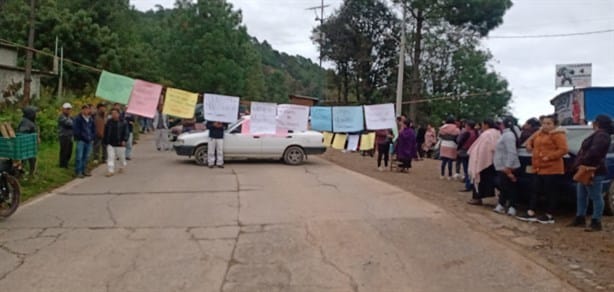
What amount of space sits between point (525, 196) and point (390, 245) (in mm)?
3887

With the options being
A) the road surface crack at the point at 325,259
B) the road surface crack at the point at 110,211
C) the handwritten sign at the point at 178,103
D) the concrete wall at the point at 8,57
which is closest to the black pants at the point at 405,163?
the handwritten sign at the point at 178,103

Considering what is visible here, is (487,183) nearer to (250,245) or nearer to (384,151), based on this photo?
(250,245)

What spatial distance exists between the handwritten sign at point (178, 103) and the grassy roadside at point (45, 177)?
2764 mm

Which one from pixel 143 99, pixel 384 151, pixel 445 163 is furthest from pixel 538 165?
pixel 143 99

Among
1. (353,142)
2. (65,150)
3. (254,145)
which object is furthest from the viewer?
(353,142)

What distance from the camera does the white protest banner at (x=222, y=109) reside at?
1589 centimetres

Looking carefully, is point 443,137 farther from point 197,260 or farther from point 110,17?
point 110,17


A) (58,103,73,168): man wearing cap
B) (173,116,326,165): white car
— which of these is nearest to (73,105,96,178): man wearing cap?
(58,103,73,168): man wearing cap

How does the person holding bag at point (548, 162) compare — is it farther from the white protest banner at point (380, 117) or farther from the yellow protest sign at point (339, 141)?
the yellow protest sign at point (339, 141)

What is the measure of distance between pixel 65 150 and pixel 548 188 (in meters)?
10.7

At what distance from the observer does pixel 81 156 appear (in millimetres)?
14047

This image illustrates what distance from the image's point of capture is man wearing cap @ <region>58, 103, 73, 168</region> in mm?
13984

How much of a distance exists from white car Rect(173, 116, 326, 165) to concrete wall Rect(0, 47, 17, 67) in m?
11.4

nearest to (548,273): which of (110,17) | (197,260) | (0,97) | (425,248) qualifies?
(425,248)
